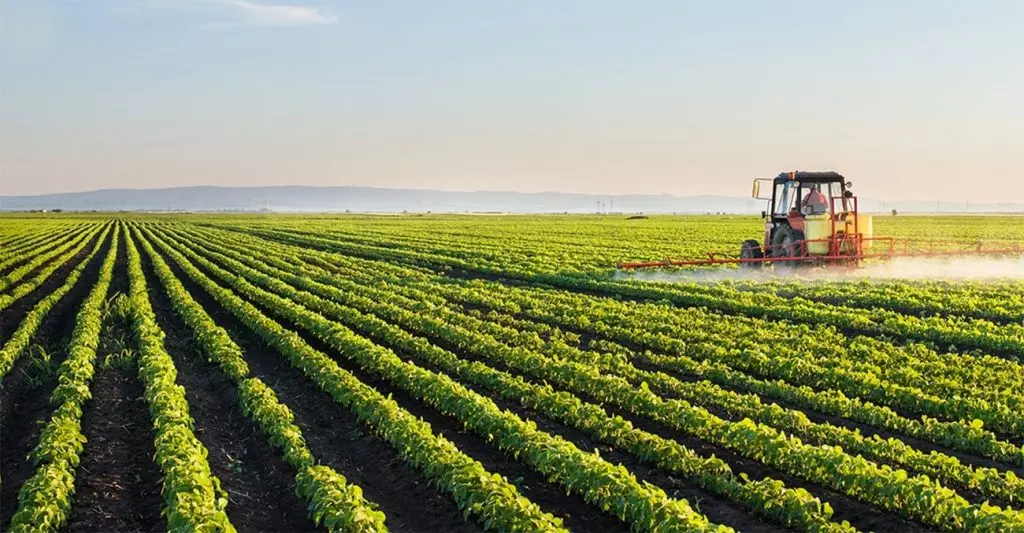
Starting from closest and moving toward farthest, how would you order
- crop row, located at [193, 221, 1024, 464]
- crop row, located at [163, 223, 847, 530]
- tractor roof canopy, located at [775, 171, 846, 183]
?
crop row, located at [163, 223, 847, 530]
crop row, located at [193, 221, 1024, 464]
tractor roof canopy, located at [775, 171, 846, 183]

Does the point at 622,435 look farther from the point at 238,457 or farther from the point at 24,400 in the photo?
the point at 24,400

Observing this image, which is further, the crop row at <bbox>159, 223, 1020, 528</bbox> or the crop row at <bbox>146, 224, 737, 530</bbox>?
the crop row at <bbox>159, 223, 1020, 528</bbox>

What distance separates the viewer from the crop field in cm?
724

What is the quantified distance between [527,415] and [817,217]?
14.7 meters

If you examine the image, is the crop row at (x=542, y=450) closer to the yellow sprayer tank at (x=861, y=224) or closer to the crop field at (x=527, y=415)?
the crop field at (x=527, y=415)

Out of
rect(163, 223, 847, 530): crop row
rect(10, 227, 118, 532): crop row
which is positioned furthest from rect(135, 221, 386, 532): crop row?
rect(163, 223, 847, 530): crop row

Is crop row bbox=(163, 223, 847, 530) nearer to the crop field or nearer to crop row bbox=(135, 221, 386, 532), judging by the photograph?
the crop field

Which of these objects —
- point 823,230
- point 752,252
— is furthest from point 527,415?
point 752,252

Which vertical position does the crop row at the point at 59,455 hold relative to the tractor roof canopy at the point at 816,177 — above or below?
below

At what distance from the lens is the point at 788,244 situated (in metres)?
22.8

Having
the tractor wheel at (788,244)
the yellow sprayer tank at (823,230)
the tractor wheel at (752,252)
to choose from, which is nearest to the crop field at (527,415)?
the tractor wheel at (788,244)

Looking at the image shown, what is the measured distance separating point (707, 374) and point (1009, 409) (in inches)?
144

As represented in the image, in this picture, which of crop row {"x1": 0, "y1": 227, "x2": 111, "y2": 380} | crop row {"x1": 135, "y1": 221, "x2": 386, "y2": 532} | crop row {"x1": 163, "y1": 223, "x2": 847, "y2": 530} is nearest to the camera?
crop row {"x1": 135, "y1": 221, "x2": 386, "y2": 532}

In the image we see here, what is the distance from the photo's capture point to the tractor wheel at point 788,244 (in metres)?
22.7
